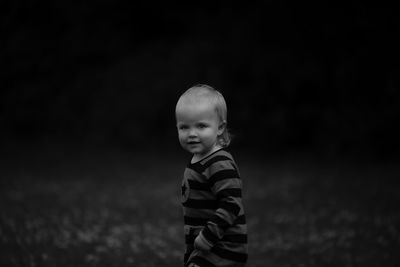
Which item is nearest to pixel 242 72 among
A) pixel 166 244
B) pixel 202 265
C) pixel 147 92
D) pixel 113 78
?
pixel 147 92

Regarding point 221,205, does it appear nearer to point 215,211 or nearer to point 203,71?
point 215,211

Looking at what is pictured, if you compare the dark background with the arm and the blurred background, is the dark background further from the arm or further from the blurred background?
the arm

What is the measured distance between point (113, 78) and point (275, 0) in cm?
944

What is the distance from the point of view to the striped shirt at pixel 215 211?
3.50 meters

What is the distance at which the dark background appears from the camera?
14906 mm

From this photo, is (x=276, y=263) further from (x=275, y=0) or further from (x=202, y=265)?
(x=275, y=0)

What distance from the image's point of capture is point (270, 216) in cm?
1109

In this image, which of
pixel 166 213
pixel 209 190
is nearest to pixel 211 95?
pixel 209 190

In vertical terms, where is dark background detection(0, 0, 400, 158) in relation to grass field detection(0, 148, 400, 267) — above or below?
above

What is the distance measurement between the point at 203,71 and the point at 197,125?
1709cm

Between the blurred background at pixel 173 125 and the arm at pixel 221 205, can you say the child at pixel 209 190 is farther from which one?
the blurred background at pixel 173 125

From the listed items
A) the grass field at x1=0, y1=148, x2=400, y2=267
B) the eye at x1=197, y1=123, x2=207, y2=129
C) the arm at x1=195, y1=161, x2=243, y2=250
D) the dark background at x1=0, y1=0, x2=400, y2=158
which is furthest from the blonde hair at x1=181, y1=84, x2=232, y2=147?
the dark background at x1=0, y1=0, x2=400, y2=158

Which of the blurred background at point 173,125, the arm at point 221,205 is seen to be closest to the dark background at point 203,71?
the blurred background at point 173,125

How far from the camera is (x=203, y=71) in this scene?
811 inches
